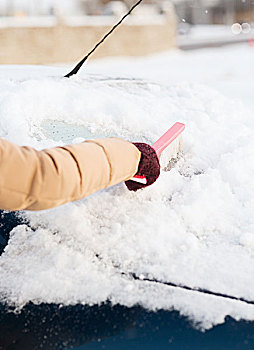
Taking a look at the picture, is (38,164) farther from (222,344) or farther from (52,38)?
(52,38)

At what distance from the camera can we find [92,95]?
223 centimetres

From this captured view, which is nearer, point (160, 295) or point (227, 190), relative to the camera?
point (160, 295)

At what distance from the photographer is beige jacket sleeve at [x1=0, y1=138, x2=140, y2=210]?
1.14 m

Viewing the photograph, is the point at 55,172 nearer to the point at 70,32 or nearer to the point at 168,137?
the point at 168,137

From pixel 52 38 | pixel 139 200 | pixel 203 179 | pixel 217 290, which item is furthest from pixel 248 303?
pixel 52 38

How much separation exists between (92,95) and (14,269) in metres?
1.09

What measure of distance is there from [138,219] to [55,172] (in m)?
0.42

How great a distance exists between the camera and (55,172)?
3.93 feet

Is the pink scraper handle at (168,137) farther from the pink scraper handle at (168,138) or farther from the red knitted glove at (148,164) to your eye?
the red knitted glove at (148,164)

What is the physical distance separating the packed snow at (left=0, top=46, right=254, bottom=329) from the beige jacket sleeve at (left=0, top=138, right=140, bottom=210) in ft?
0.67

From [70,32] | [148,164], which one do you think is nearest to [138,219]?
[148,164]

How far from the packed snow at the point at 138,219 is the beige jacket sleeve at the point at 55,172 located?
8.1 inches

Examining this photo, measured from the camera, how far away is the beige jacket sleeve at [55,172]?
1142mm

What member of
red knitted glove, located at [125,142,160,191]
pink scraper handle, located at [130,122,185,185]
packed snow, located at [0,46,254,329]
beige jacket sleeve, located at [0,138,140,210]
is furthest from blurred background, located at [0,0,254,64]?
beige jacket sleeve, located at [0,138,140,210]
